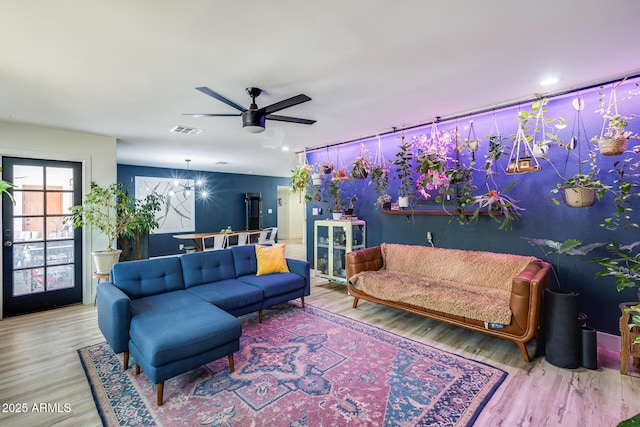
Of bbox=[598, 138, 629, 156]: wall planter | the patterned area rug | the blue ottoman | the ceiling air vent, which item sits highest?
the ceiling air vent

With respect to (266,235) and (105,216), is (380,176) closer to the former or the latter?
(105,216)

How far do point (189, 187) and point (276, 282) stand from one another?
5.60 metres

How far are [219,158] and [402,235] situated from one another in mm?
4320

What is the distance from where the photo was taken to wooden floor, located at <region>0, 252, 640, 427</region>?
192 cm

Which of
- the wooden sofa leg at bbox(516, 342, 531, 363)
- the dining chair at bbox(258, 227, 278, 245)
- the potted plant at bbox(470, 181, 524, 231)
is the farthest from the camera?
the dining chair at bbox(258, 227, 278, 245)

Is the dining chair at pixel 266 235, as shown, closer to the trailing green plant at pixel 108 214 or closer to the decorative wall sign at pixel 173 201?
the decorative wall sign at pixel 173 201

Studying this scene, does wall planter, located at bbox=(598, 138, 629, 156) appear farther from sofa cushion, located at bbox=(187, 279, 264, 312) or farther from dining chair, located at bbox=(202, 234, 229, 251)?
dining chair, located at bbox=(202, 234, 229, 251)

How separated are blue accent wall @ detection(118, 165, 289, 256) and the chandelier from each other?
0.10 meters

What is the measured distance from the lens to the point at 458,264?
11.9 feet

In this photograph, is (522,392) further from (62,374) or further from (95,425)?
(62,374)

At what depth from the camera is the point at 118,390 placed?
7.20 feet

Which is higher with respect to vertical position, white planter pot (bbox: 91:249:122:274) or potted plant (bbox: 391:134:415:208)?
potted plant (bbox: 391:134:415:208)

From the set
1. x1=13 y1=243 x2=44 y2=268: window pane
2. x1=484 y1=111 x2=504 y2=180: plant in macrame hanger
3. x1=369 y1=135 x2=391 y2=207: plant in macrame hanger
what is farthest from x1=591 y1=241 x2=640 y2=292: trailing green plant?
x1=13 y1=243 x2=44 y2=268: window pane

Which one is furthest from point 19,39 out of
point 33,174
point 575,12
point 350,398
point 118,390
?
point 575,12
